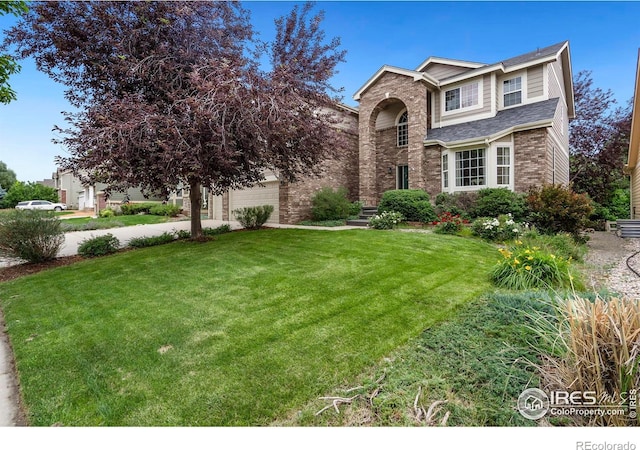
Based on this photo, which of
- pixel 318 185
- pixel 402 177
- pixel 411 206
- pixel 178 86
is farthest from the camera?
pixel 402 177

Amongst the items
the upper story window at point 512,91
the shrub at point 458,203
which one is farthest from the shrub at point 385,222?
the upper story window at point 512,91

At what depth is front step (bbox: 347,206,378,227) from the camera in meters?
12.6

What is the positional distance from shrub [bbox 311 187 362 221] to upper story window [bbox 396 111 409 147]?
4.92 meters

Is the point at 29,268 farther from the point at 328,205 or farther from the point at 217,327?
the point at 328,205

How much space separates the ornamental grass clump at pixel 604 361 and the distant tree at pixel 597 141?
21.0 meters

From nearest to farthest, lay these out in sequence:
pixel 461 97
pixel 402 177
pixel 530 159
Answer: pixel 530 159, pixel 461 97, pixel 402 177

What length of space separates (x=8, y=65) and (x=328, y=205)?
9.91 m

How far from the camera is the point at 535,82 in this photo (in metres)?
12.6

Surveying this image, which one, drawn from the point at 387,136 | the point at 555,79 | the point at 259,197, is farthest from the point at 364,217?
the point at 555,79

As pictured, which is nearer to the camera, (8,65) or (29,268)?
(8,65)

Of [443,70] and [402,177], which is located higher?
[443,70]

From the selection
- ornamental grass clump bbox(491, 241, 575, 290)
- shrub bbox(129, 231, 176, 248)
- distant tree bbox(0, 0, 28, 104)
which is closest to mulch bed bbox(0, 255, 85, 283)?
shrub bbox(129, 231, 176, 248)

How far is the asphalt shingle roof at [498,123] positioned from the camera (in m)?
11.6

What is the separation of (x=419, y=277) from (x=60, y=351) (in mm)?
4457
